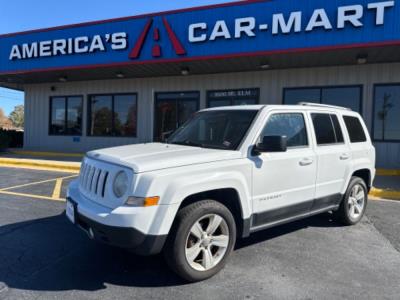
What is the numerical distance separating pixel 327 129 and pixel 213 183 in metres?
2.40

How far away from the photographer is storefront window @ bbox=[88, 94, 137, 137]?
15195 millimetres

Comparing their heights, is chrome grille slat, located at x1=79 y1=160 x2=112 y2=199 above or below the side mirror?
below

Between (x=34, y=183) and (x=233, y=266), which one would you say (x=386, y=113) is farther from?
(x=34, y=183)

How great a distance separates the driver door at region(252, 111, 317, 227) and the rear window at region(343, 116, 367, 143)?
1201 mm

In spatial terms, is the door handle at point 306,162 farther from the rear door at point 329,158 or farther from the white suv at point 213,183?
the rear door at point 329,158

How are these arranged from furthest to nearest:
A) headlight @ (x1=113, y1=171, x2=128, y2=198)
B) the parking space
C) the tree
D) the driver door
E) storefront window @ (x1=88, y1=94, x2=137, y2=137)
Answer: the tree → storefront window @ (x1=88, y1=94, x2=137, y2=137) → the parking space → the driver door → headlight @ (x1=113, y1=171, x2=128, y2=198)

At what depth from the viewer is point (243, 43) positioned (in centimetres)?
1071

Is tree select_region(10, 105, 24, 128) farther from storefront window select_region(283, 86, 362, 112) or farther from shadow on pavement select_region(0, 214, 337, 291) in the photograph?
shadow on pavement select_region(0, 214, 337, 291)

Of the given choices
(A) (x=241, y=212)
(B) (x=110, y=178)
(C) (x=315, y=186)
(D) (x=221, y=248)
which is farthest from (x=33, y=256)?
(C) (x=315, y=186)

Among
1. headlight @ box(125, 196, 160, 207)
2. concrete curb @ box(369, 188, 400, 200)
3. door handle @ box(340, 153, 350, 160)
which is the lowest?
concrete curb @ box(369, 188, 400, 200)

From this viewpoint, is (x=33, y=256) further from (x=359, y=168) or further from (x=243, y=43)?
→ (x=243, y=43)

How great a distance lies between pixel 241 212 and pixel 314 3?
8.16 metres

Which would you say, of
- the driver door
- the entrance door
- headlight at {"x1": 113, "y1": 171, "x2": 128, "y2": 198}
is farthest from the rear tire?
the entrance door

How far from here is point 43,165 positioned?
12539 mm
